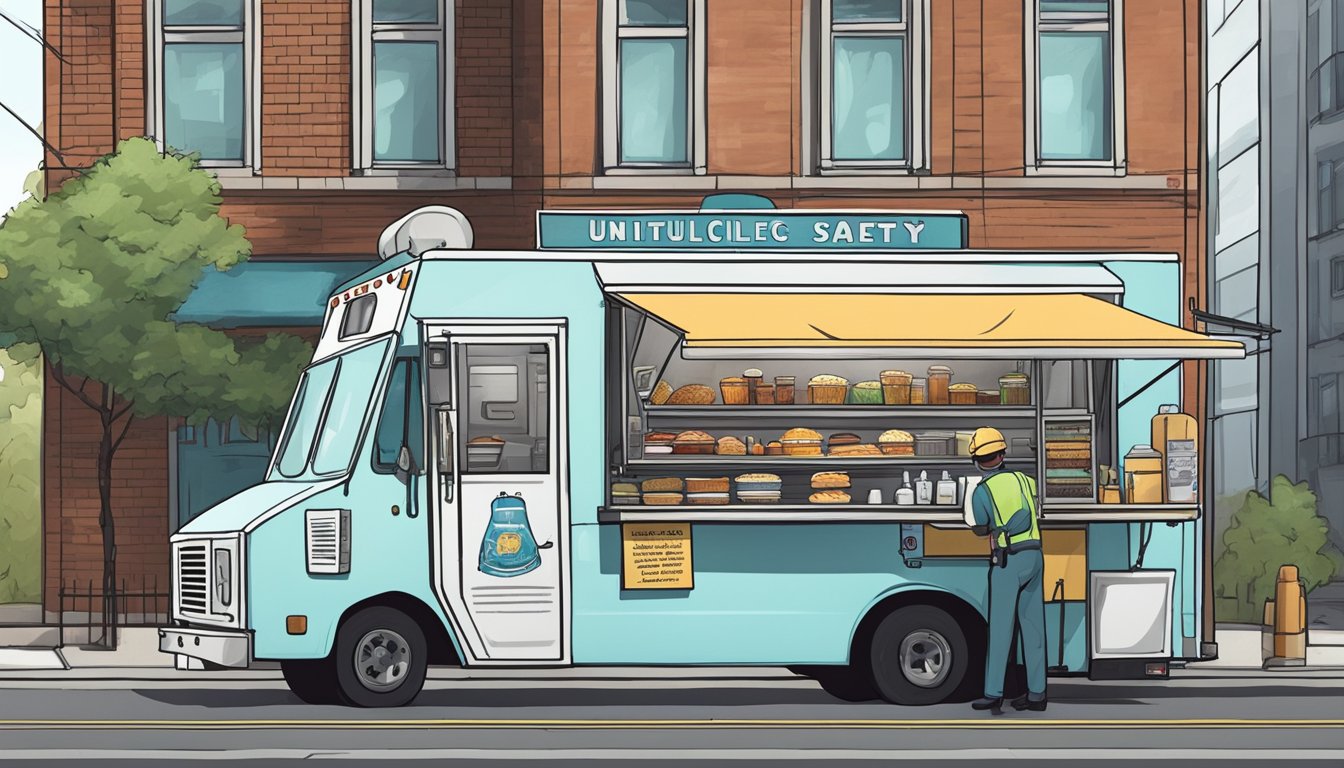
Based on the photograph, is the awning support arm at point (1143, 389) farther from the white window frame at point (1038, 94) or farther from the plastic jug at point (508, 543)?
the white window frame at point (1038, 94)

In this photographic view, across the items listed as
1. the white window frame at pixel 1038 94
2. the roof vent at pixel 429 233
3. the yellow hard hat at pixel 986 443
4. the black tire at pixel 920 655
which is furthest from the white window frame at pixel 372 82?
the yellow hard hat at pixel 986 443

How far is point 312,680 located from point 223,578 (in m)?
0.89

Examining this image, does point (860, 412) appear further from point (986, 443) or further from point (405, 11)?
point (405, 11)

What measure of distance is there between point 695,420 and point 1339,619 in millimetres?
16795

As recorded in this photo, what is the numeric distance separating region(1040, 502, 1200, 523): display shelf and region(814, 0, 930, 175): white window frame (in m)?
8.12

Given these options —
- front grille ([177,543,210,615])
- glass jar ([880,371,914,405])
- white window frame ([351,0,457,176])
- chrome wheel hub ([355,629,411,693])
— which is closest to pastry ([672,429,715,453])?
glass jar ([880,371,914,405])

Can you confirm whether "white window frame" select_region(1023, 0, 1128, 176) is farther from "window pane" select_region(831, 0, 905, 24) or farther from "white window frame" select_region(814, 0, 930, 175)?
"window pane" select_region(831, 0, 905, 24)

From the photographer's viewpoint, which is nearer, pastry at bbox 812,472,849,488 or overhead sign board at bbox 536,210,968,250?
pastry at bbox 812,472,849,488

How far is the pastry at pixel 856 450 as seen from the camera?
13.5 metres

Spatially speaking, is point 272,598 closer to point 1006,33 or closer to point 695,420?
point 695,420

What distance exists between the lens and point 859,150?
20.8 meters

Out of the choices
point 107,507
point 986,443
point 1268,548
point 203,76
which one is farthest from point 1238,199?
point 986,443

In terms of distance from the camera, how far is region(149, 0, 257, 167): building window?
20812mm

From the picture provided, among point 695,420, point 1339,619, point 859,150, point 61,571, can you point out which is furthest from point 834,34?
point 1339,619
